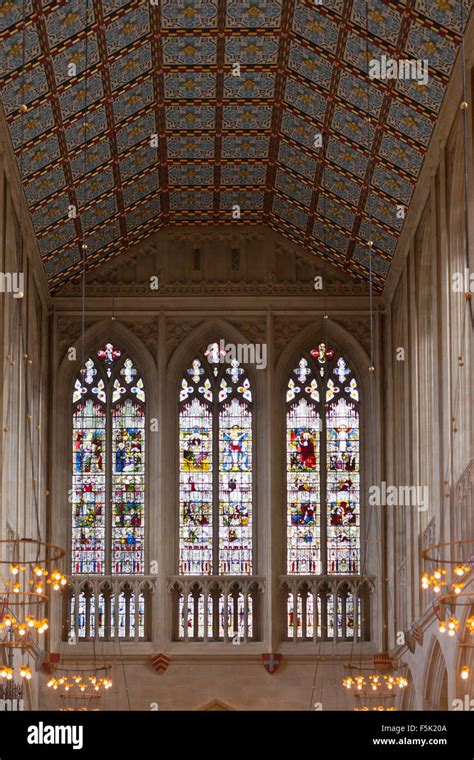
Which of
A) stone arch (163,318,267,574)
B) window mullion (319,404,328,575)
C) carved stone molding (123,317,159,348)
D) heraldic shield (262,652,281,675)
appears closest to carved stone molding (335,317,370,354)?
window mullion (319,404,328,575)

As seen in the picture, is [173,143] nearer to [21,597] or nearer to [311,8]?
[311,8]

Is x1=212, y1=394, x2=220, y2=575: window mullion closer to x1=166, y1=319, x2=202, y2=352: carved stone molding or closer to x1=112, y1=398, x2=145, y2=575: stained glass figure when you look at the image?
x1=166, y1=319, x2=202, y2=352: carved stone molding

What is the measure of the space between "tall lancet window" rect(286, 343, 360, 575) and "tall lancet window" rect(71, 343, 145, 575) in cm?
295

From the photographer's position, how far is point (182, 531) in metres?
31.3

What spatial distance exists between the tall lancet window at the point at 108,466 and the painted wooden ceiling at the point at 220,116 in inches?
86.1

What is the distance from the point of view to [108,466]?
1236 inches

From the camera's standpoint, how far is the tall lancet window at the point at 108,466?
31.1 m

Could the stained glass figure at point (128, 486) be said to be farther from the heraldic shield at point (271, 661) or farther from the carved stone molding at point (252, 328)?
the heraldic shield at point (271, 661)

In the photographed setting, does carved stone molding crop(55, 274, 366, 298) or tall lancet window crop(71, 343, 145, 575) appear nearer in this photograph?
tall lancet window crop(71, 343, 145, 575)

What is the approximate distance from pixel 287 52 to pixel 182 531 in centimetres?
1021

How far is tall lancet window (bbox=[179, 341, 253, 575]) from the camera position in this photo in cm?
3123

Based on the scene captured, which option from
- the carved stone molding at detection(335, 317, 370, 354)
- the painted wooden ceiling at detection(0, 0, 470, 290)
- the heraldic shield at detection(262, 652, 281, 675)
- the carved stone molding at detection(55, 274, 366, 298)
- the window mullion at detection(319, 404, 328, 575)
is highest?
the painted wooden ceiling at detection(0, 0, 470, 290)

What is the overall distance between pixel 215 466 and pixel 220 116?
7.15m

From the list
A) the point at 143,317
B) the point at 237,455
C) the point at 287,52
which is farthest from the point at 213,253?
the point at 287,52
